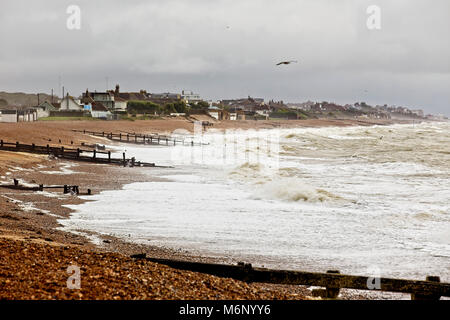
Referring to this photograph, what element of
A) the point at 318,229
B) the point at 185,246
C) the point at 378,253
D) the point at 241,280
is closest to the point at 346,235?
the point at 318,229

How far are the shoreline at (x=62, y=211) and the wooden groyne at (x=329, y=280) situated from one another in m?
0.34

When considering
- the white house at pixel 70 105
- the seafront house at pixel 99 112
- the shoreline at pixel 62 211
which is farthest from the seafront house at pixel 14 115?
the shoreline at pixel 62 211

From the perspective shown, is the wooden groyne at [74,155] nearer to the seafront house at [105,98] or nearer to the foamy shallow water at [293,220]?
the foamy shallow water at [293,220]

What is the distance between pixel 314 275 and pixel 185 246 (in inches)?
263

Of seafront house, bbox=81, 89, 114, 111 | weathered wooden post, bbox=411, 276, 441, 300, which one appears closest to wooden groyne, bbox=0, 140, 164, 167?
weathered wooden post, bbox=411, 276, 441, 300

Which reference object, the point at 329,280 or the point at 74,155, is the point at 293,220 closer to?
the point at 329,280

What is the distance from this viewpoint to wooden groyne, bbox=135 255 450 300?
9047 mm

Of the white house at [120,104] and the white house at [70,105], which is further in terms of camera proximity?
the white house at [120,104]

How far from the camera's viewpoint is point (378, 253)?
51.0ft

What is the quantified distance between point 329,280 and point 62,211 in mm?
13251

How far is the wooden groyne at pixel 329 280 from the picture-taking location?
29.7ft

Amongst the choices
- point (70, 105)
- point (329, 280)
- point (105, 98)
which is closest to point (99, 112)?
point (70, 105)

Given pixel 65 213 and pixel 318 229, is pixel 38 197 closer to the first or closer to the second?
pixel 65 213

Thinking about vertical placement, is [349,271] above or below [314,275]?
below
